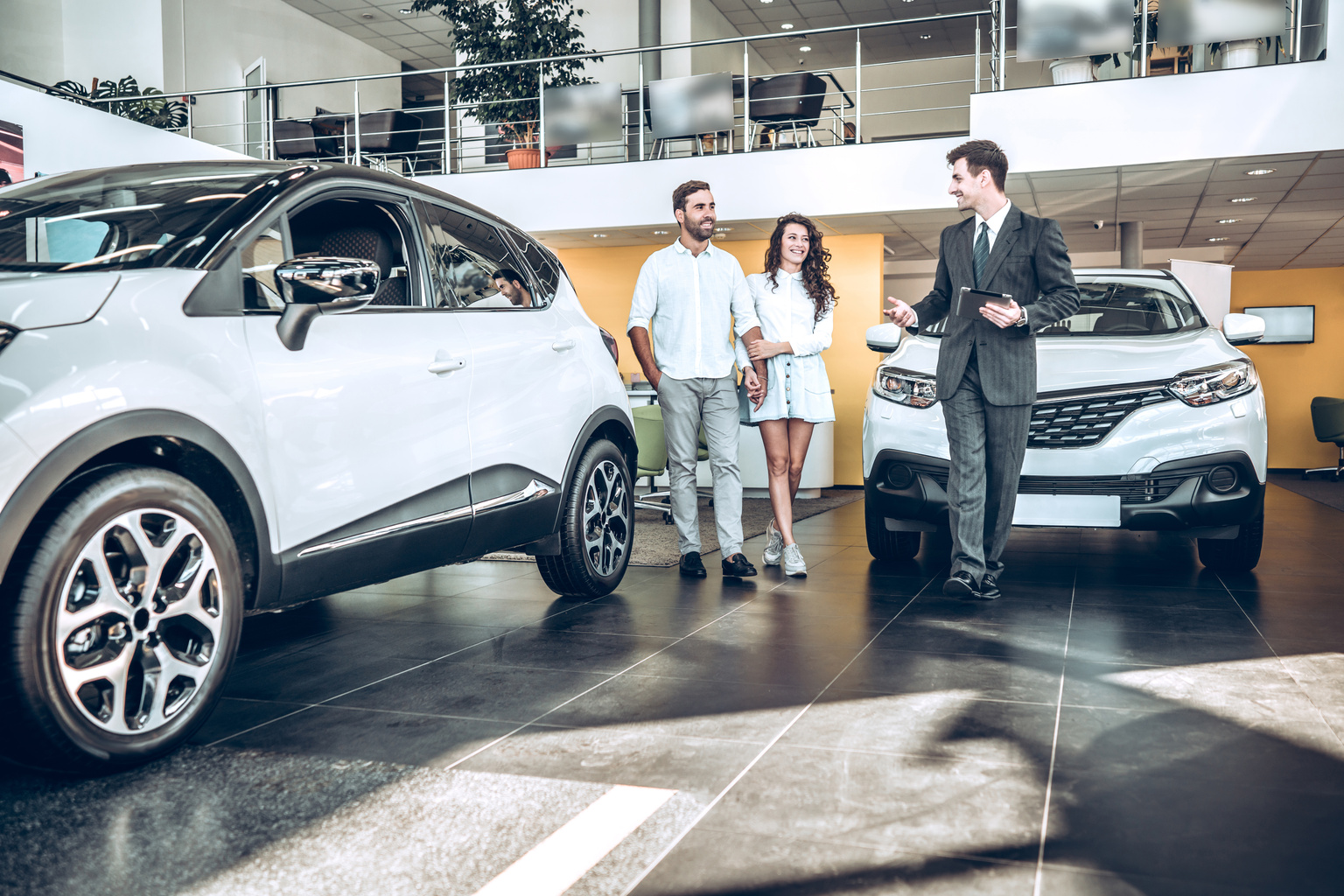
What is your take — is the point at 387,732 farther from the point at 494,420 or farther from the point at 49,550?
the point at 494,420

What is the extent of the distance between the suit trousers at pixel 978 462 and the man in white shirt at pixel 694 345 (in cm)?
94

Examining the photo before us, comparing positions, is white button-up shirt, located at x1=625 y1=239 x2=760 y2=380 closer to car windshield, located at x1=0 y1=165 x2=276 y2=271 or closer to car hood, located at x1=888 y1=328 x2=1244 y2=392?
car hood, located at x1=888 y1=328 x2=1244 y2=392

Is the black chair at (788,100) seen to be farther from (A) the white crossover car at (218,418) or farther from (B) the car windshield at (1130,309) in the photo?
(A) the white crossover car at (218,418)

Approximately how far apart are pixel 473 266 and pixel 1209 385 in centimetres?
280

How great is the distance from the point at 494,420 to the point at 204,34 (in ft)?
39.0

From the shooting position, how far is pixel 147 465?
2100 mm

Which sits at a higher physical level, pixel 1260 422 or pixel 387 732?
pixel 1260 422

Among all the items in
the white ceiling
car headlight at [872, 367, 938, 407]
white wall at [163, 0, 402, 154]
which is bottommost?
car headlight at [872, 367, 938, 407]

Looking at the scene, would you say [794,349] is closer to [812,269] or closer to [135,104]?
[812,269]

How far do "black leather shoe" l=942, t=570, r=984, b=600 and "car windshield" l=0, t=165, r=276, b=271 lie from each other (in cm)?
267

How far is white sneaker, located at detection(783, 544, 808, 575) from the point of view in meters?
4.52

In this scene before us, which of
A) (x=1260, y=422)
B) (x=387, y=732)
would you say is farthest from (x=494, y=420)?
(x=1260, y=422)

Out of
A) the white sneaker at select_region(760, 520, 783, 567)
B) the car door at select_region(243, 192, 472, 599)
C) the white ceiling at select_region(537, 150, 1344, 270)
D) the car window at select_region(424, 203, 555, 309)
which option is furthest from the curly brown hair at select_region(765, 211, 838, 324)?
the white ceiling at select_region(537, 150, 1344, 270)

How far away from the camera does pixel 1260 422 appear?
4031mm
